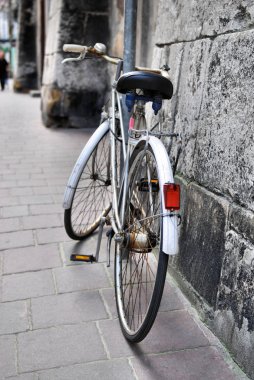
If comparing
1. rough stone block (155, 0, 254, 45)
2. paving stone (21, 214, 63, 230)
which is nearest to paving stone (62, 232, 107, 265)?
paving stone (21, 214, 63, 230)

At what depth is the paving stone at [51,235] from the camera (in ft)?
10.3

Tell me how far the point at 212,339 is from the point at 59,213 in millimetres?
1904

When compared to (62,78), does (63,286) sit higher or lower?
lower

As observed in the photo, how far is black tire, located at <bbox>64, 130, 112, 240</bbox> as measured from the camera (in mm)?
2879

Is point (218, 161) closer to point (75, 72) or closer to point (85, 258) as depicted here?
point (85, 258)

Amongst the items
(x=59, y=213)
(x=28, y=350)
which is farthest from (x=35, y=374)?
(x=59, y=213)

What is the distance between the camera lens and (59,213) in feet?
11.9

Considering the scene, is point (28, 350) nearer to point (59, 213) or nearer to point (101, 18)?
point (59, 213)

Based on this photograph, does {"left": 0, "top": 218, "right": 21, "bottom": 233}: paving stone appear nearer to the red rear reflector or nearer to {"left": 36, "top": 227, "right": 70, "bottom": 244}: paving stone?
{"left": 36, "top": 227, "right": 70, "bottom": 244}: paving stone

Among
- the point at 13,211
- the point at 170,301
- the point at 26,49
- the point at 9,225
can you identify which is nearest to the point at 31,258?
the point at 9,225

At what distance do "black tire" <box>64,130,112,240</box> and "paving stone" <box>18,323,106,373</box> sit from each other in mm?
978

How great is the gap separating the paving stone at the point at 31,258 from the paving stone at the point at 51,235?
3.4 inches

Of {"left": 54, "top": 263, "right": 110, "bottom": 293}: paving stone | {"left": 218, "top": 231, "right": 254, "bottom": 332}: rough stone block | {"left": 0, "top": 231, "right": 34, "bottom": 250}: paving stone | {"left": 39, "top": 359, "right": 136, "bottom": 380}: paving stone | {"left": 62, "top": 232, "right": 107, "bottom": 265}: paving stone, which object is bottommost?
{"left": 0, "top": 231, "right": 34, "bottom": 250}: paving stone

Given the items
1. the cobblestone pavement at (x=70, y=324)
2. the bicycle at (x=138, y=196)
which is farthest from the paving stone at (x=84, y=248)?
the bicycle at (x=138, y=196)
